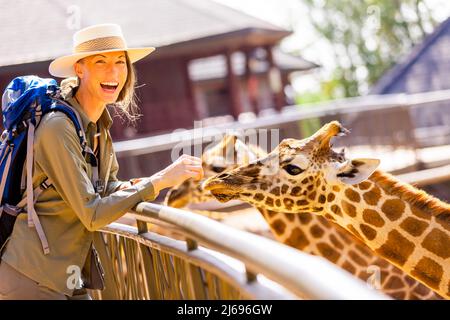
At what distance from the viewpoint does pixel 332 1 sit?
190 feet

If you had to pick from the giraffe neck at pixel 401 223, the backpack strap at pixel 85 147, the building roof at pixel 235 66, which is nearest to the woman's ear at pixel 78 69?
the backpack strap at pixel 85 147

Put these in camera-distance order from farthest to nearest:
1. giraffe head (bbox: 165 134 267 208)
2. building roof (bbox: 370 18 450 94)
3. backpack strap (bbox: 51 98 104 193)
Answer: building roof (bbox: 370 18 450 94) < giraffe head (bbox: 165 134 267 208) < backpack strap (bbox: 51 98 104 193)

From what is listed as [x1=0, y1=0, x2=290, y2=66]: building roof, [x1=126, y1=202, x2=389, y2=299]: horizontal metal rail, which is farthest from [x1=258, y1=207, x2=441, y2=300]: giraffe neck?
[x1=0, y1=0, x2=290, y2=66]: building roof

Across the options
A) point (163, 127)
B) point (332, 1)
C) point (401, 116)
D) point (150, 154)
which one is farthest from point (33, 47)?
point (332, 1)

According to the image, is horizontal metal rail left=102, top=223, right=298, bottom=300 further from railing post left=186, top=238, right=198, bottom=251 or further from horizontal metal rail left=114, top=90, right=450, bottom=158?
horizontal metal rail left=114, top=90, right=450, bottom=158

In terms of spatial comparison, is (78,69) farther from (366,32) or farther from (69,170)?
(366,32)

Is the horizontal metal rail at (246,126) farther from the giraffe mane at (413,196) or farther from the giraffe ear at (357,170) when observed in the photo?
the giraffe ear at (357,170)

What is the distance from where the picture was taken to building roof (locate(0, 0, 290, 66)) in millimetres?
16078

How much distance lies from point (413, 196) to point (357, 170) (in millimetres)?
377

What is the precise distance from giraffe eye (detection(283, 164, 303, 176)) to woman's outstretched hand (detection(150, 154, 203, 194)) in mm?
1101

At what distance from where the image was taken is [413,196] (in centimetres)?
410

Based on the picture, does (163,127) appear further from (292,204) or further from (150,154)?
(292,204)

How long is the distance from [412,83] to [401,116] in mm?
12729

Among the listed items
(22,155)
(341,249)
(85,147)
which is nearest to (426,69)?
(341,249)
